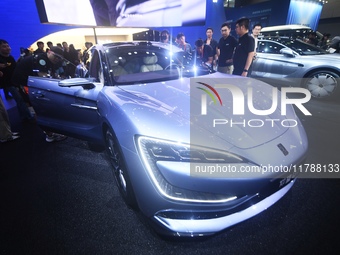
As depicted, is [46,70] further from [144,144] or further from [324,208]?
[324,208]

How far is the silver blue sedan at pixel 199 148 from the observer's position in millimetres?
1227

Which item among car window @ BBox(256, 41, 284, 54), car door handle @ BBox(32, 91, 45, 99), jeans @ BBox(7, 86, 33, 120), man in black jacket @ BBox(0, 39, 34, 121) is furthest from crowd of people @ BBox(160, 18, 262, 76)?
jeans @ BBox(7, 86, 33, 120)

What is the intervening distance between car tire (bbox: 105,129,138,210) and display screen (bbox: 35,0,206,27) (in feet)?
22.7

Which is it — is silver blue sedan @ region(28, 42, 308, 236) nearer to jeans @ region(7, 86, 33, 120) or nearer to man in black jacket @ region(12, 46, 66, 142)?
man in black jacket @ region(12, 46, 66, 142)

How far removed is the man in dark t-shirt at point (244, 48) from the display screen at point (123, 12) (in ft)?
20.3

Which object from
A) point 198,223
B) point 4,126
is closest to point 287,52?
point 198,223

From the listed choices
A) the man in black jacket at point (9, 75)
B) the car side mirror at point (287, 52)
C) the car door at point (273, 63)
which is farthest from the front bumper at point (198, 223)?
the car side mirror at point (287, 52)

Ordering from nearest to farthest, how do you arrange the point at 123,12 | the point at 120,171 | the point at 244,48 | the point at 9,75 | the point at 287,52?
1. the point at 120,171
2. the point at 244,48
3. the point at 9,75
4. the point at 287,52
5. the point at 123,12

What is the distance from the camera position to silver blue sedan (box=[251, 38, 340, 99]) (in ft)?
14.8

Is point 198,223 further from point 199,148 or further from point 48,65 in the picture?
A: point 48,65

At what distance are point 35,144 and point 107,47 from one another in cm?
218

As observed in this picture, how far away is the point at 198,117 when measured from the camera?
1.52 metres

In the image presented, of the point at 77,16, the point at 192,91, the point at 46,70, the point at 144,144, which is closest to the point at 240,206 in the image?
the point at 144,144

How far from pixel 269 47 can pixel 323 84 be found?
75.2 inches
